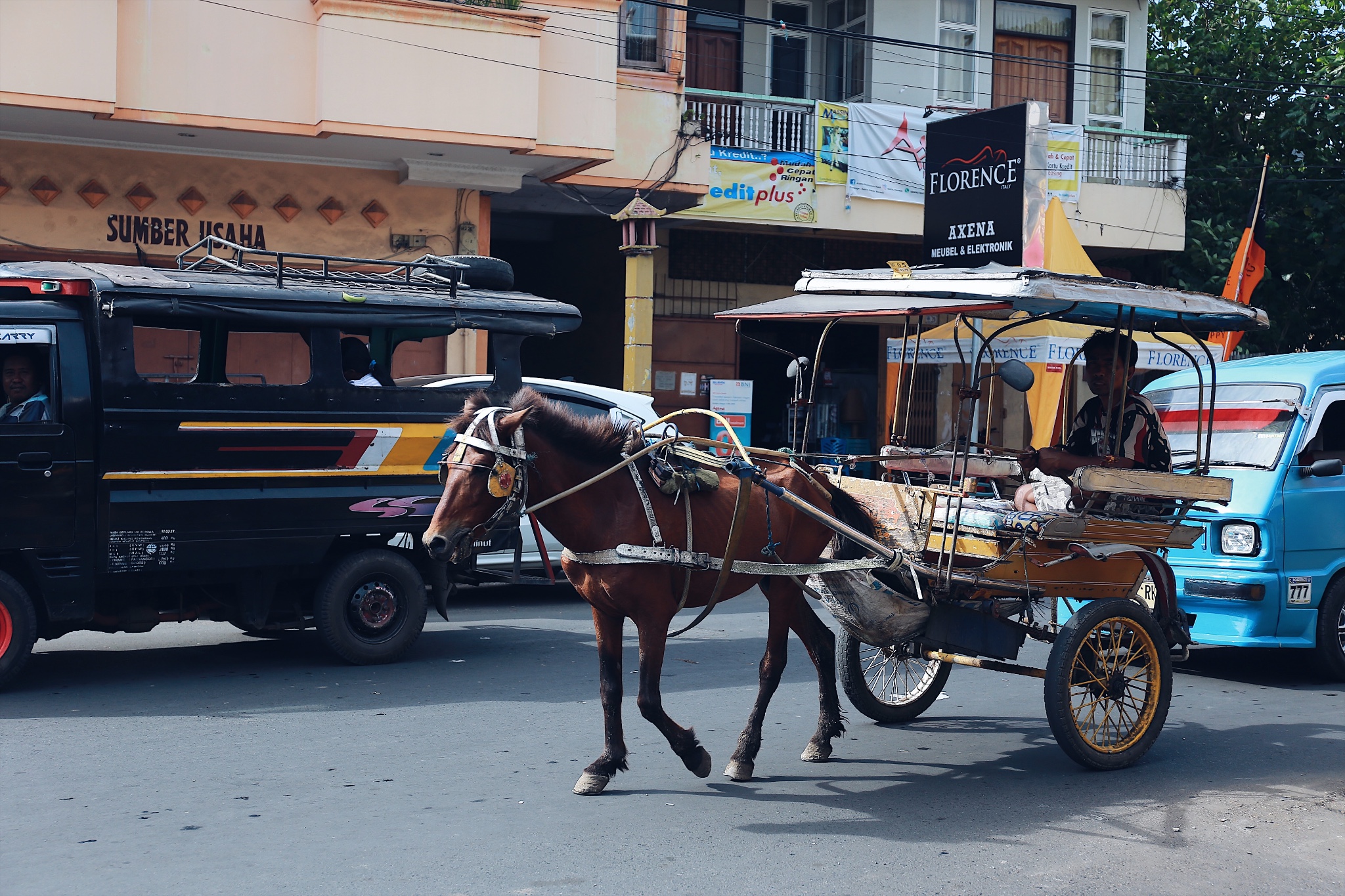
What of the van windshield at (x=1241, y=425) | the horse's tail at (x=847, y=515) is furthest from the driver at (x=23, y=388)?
the van windshield at (x=1241, y=425)

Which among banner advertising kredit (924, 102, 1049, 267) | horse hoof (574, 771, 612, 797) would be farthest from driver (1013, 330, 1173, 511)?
banner advertising kredit (924, 102, 1049, 267)

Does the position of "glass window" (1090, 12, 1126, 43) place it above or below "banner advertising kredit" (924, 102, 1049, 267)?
above

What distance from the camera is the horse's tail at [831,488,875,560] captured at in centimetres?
648

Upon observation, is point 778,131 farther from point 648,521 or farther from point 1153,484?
point 648,521

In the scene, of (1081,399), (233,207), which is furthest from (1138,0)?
(233,207)

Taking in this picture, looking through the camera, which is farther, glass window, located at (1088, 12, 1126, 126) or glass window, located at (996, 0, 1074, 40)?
glass window, located at (1088, 12, 1126, 126)

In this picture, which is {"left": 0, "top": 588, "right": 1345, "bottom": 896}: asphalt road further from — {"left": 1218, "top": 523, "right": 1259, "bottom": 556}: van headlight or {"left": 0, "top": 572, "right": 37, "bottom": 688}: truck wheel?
{"left": 1218, "top": 523, "right": 1259, "bottom": 556}: van headlight

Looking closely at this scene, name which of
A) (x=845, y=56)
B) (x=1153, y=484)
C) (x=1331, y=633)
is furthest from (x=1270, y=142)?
(x=1153, y=484)

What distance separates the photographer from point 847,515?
21.3 ft

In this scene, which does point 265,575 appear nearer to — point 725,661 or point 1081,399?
point 725,661

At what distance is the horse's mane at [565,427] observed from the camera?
5598 mm

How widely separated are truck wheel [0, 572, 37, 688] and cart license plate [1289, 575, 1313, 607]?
7739 millimetres

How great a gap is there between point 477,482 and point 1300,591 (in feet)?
18.7

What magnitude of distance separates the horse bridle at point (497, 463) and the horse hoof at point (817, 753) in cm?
199
